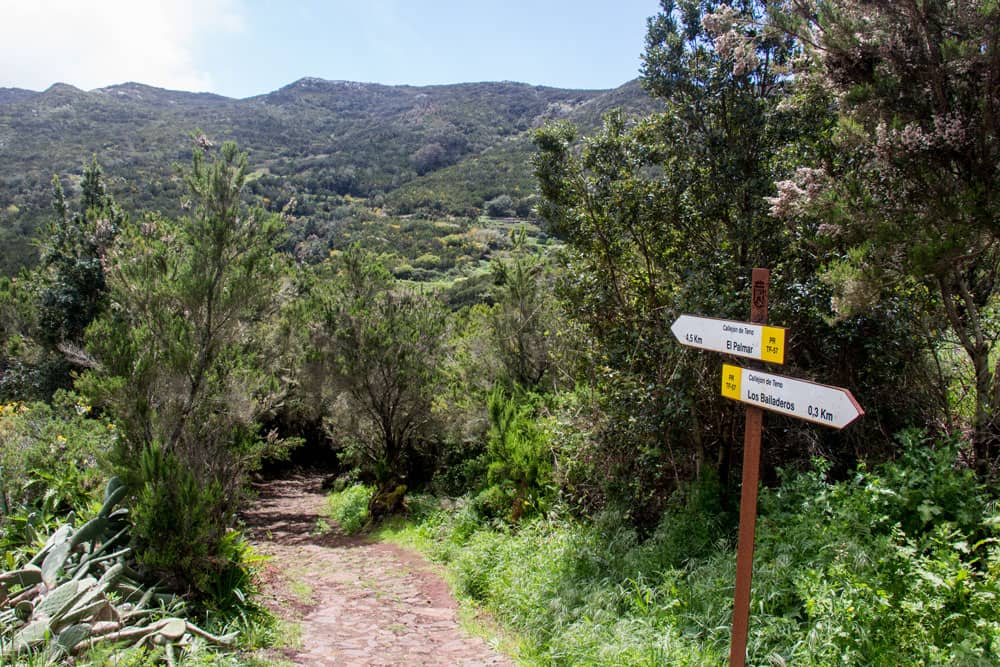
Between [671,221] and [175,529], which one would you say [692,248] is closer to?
[671,221]

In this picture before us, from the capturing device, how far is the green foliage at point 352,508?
12.1 metres

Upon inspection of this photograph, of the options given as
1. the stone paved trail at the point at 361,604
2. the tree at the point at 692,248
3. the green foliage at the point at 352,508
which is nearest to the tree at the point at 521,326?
the green foliage at the point at 352,508

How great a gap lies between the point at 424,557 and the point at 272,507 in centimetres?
691

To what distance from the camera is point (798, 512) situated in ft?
14.5

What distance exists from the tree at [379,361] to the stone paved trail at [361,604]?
2275 millimetres

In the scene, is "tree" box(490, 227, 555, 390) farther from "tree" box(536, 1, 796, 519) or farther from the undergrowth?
the undergrowth

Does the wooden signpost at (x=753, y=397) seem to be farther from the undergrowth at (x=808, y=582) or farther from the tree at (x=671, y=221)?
the tree at (x=671, y=221)

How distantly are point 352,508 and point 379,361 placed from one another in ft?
11.0

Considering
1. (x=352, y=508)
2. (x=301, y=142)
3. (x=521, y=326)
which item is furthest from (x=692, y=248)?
(x=301, y=142)

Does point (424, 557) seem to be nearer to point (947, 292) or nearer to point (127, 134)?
point (947, 292)

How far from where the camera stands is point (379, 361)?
12211mm

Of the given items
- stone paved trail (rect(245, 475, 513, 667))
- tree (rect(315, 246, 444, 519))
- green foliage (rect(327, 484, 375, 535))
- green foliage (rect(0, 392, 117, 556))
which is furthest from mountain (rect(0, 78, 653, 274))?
stone paved trail (rect(245, 475, 513, 667))

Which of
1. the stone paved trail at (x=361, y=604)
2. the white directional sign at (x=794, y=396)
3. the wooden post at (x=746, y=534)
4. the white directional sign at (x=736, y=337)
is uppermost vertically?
the white directional sign at (x=736, y=337)

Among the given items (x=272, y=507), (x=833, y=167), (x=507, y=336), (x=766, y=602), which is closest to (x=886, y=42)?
(x=833, y=167)
